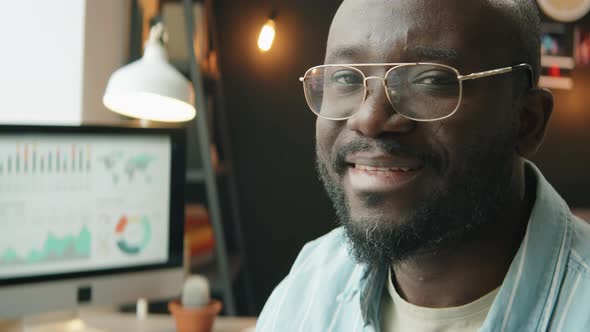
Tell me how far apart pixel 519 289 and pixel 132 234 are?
998 mm

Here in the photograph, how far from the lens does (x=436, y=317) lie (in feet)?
2.89

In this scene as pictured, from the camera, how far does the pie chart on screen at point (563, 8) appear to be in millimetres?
→ 3275

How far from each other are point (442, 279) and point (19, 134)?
1003mm

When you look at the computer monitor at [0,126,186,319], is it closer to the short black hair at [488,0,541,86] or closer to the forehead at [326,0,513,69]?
the forehead at [326,0,513,69]

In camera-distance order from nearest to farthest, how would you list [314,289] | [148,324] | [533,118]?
[533,118] → [314,289] → [148,324]

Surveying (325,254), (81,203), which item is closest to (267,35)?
(81,203)

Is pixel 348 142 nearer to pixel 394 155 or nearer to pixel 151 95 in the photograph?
pixel 394 155

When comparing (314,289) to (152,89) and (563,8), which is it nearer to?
(152,89)

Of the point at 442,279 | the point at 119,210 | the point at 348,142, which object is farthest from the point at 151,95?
the point at 442,279

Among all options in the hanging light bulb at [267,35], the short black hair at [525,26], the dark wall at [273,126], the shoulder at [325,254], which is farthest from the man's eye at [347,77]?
the dark wall at [273,126]

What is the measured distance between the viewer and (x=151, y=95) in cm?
167

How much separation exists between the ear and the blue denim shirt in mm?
66

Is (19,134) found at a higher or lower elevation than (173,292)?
higher

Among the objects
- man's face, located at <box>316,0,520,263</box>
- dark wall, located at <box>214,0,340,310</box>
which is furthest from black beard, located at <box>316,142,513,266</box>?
dark wall, located at <box>214,0,340,310</box>
